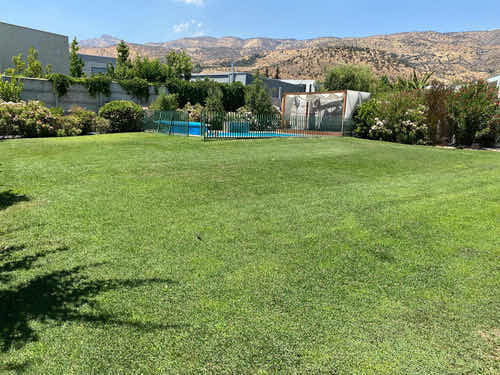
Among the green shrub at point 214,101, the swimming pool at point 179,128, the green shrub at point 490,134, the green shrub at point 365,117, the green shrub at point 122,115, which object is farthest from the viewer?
the green shrub at point 214,101

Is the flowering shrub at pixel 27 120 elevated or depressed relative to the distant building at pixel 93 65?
depressed

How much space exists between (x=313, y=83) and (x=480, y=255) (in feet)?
148

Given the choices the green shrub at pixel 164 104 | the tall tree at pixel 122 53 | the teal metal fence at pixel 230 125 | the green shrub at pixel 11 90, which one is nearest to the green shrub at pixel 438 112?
the teal metal fence at pixel 230 125

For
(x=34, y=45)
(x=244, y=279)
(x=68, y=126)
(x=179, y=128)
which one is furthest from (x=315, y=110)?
(x=34, y=45)

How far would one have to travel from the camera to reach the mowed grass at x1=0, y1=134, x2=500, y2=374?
7.29ft

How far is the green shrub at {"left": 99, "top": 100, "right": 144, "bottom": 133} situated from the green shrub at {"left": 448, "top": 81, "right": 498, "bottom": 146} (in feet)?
54.5

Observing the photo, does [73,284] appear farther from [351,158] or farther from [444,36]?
[444,36]

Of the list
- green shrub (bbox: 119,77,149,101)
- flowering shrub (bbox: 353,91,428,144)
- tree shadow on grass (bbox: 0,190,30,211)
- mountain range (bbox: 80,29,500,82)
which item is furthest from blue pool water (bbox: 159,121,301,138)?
mountain range (bbox: 80,29,500,82)

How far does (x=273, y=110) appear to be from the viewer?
27875 mm

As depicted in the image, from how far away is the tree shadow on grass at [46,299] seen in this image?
2388 mm

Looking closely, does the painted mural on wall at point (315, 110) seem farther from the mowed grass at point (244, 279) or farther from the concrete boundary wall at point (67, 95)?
the mowed grass at point (244, 279)

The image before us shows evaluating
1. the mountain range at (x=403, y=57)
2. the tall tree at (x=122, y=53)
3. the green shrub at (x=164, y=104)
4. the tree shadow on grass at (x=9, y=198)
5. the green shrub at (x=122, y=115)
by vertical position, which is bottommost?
the tree shadow on grass at (x=9, y=198)

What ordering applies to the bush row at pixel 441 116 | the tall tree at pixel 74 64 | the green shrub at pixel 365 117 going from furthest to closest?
1. the tall tree at pixel 74 64
2. the green shrub at pixel 365 117
3. the bush row at pixel 441 116

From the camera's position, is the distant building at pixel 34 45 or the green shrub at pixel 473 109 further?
the distant building at pixel 34 45
